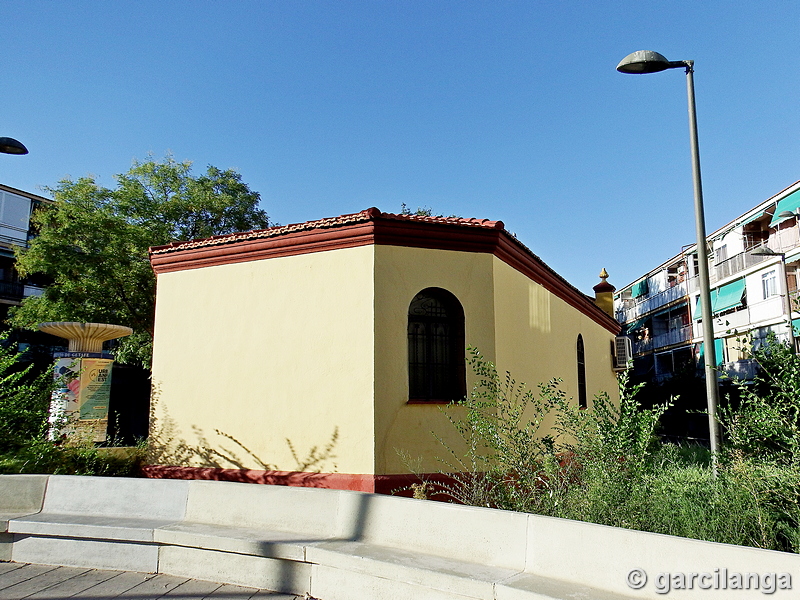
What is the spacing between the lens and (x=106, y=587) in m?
4.37

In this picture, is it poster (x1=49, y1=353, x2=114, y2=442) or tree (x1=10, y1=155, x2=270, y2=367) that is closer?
poster (x1=49, y1=353, x2=114, y2=442)

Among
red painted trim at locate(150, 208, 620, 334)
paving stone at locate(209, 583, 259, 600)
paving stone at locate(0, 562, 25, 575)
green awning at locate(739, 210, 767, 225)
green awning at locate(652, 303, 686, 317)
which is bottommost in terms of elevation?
paving stone at locate(209, 583, 259, 600)

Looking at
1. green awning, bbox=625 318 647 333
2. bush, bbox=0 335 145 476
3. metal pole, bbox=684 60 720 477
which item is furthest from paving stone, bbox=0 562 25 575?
green awning, bbox=625 318 647 333

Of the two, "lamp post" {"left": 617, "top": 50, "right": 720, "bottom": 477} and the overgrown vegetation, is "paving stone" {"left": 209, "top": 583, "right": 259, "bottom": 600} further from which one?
"lamp post" {"left": 617, "top": 50, "right": 720, "bottom": 477}

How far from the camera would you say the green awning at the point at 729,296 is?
91.5ft

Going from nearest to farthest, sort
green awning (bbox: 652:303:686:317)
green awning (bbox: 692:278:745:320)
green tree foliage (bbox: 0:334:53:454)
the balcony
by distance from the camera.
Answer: green tree foliage (bbox: 0:334:53:454)
green awning (bbox: 692:278:745:320)
the balcony
green awning (bbox: 652:303:686:317)

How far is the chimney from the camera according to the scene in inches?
680

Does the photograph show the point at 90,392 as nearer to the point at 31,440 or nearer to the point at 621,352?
the point at 31,440

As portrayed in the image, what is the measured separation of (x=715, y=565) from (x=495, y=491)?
2.09 m

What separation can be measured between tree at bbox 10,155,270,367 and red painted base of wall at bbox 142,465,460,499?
10602 mm

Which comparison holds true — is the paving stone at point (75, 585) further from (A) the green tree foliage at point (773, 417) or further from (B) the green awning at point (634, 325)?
(B) the green awning at point (634, 325)

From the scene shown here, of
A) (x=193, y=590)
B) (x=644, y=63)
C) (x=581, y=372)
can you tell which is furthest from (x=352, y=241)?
(x=581, y=372)

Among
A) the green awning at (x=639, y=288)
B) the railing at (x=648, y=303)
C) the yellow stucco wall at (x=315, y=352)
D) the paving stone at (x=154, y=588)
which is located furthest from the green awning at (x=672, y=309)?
the paving stone at (x=154, y=588)

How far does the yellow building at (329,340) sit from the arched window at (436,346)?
2cm
